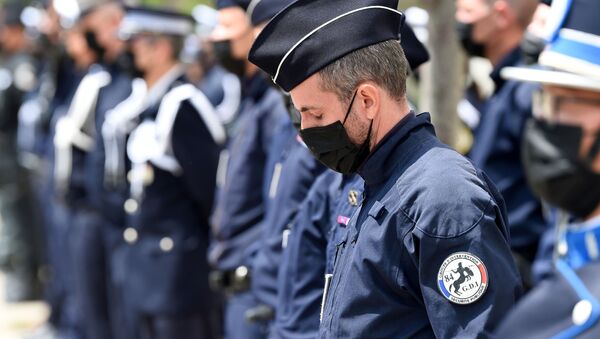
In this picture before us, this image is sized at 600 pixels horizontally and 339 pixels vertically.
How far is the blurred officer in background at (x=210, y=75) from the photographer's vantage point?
30.5ft

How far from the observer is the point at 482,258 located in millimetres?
2414

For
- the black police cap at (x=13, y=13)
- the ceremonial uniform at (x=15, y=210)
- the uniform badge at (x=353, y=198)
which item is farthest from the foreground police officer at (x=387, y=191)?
the black police cap at (x=13, y=13)

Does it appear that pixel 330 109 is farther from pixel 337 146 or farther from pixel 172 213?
pixel 172 213

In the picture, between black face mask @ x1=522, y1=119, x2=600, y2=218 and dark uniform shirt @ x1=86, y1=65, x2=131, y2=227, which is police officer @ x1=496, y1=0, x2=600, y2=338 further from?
dark uniform shirt @ x1=86, y1=65, x2=131, y2=227

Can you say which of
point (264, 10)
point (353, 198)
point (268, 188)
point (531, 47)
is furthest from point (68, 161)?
point (353, 198)

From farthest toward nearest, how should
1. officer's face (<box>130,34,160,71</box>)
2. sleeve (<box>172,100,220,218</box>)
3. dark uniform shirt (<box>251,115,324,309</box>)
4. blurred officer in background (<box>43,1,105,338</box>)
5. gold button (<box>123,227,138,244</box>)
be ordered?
blurred officer in background (<box>43,1,105,338</box>) < officer's face (<box>130,34,160,71</box>) < gold button (<box>123,227,138,244</box>) < sleeve (<box>172,100,220,218</box>) < dark uniform shirt (<box>251,115,324,309</box>)

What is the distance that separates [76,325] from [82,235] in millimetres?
1052

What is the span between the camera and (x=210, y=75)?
9.87 metres

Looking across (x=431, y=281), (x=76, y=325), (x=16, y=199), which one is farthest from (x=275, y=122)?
(x=16, y=199)

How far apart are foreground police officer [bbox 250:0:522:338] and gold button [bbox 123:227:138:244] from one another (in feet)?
10.9

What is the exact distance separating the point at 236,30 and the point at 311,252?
198cm

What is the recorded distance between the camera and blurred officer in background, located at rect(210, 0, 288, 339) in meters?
4.90

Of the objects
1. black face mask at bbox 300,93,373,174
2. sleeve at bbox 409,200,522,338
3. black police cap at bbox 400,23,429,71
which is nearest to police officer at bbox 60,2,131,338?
black police cap at bbox 400,23,429,71

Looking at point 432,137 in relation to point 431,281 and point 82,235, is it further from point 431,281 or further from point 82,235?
point 82,235
